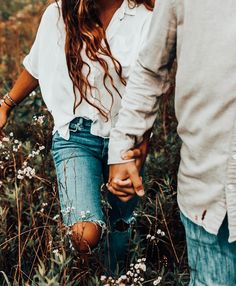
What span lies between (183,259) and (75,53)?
1.30 m

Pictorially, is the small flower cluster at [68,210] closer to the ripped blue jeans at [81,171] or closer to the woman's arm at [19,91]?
the ripped blue jeans at [81,171]

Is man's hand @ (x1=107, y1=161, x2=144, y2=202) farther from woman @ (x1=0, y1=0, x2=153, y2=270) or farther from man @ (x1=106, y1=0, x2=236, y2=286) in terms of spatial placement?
woman @ (x1=0, y1=0, x2=153, y2=270)

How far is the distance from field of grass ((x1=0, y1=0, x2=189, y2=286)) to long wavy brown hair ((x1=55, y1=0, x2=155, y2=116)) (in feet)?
1.17

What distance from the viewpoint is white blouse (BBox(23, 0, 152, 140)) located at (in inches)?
120

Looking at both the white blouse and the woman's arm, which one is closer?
the white blouse

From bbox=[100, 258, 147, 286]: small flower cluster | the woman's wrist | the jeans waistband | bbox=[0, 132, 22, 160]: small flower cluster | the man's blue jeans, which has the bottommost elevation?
bbox=[100, 258, 147, 286]: small flower cluster

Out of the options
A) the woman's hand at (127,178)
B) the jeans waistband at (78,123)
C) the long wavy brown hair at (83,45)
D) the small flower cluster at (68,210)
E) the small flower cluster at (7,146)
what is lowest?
the small flower cluster at (68,210)

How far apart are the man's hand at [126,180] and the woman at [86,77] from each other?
2.04ft

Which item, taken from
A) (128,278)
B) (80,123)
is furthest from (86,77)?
(128,278)

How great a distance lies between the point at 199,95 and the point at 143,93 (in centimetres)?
29

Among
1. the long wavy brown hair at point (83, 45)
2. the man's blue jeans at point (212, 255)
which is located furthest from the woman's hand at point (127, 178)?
the long wavy brown hair at point (83, 45)

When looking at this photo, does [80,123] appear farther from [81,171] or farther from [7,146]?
[7,146]

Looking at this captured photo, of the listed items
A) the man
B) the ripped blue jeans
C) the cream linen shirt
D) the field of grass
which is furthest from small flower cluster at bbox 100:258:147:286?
the cream linen shirt

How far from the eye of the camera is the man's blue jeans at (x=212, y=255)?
2139 millimetres
